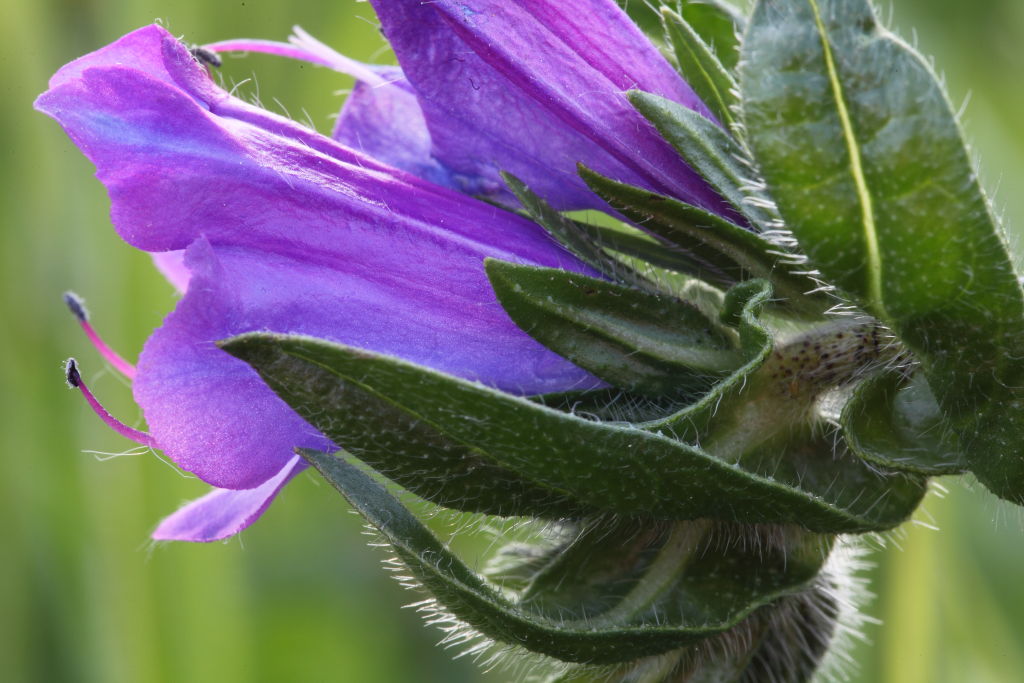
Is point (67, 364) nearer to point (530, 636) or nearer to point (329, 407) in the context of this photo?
point (329, 407)

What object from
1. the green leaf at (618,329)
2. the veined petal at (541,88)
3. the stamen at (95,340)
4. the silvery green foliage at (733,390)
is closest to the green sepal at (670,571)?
the silvery green foliage at (733,390)

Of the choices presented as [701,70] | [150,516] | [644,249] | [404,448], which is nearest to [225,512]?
[404,448]

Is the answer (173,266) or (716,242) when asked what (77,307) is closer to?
(173,266)

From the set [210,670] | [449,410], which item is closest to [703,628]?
[449,410]

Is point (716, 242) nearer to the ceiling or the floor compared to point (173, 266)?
nearer to the ceiling

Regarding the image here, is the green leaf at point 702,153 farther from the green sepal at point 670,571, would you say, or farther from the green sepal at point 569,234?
the green sepal at point 670,571

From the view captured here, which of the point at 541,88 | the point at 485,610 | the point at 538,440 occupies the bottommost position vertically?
the point at 485,610

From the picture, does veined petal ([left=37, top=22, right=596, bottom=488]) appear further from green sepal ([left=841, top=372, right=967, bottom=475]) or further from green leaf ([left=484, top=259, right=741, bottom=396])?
green sepal ([left=841, top=372, right=967, bottom=475])

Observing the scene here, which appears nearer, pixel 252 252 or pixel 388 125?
pixel 252 252
